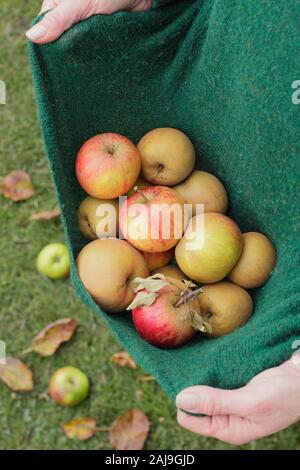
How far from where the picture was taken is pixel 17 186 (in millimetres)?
1806

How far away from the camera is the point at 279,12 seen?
0.91 m

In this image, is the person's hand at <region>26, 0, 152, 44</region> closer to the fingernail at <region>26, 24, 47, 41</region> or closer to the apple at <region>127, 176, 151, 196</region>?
the fingernail at <region>26, 24, 47, 41</region>

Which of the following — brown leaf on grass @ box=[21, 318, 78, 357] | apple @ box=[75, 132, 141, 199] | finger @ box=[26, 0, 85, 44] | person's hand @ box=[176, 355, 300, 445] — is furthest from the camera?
brown leaf on grass @ box=[21, 318, 78, 357]

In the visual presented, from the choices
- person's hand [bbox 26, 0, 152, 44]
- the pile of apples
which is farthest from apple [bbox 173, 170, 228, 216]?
person's hand [bbox 26, 0, 152, 44]

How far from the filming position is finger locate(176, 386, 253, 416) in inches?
30.1

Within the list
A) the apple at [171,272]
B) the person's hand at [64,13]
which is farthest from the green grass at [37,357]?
the person's hand at [64,13]

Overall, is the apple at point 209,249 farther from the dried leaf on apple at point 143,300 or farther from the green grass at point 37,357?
the green grass at point 37,357

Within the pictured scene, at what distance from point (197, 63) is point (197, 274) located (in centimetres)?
38

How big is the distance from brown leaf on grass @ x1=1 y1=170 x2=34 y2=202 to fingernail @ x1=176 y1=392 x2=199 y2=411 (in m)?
1.14

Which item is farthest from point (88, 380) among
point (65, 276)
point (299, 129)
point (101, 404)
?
point (299, 129)

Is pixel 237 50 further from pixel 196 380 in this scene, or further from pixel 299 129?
pixel 196 380

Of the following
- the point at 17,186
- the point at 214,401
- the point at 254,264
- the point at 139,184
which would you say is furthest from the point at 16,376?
the point at 214,401

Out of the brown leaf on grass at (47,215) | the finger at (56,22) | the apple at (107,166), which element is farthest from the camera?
the brown leaf on grass at (47,215)

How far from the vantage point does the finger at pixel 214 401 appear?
764 mm
